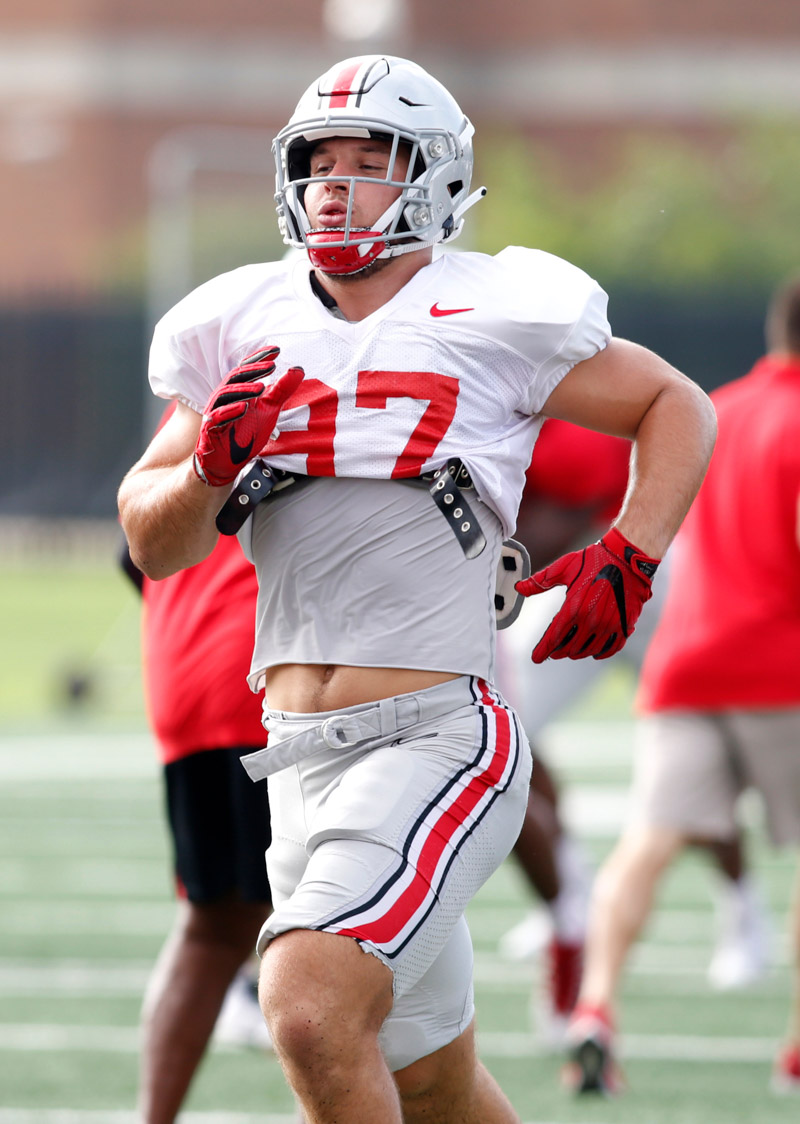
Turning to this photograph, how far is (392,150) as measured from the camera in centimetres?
309

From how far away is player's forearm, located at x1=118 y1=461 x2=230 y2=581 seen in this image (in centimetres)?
294

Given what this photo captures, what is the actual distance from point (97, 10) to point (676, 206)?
12596 mm

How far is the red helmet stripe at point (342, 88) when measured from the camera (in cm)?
311

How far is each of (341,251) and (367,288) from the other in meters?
0.10

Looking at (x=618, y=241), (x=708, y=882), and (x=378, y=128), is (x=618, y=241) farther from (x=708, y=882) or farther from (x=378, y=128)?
(x=378, y=128)

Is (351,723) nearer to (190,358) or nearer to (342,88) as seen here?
(190,358)

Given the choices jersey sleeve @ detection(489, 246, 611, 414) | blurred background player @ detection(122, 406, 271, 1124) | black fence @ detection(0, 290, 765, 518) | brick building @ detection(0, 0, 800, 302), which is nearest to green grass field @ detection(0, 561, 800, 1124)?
blurred background player @ detection(122, 406, 271, 1124)

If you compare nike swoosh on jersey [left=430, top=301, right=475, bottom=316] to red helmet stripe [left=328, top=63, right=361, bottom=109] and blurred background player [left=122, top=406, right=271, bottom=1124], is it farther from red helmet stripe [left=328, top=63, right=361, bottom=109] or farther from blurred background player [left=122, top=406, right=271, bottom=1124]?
blurred background player [left=122, top=406, right=271, bottom=1124]

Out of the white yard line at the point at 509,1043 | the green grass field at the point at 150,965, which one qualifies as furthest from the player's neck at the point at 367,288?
the white yard line at the point at 509,1043

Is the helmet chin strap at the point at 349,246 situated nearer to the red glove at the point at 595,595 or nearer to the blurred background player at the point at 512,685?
the red glove at the point at 595,595

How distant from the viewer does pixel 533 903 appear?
A: 726 cm

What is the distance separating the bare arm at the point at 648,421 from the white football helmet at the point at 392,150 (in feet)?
1.21

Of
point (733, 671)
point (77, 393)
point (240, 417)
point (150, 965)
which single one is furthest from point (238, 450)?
point (77, 393)

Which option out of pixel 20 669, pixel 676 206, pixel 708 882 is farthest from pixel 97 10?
pixel 708 882
